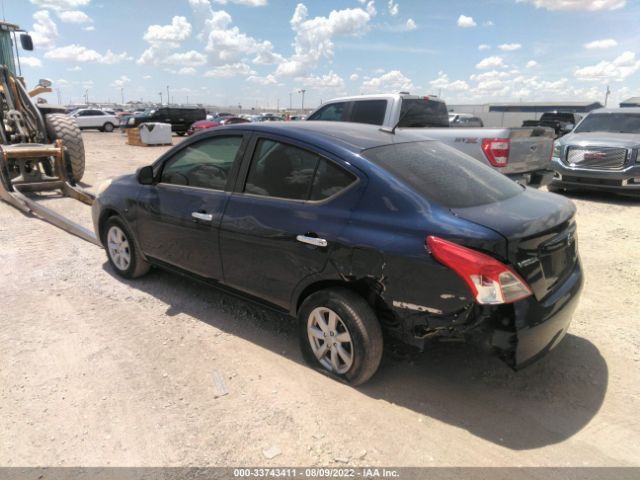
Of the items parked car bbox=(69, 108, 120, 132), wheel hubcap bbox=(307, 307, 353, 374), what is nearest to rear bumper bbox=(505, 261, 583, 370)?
wheel hubcap bbox=(307, 307, 353, 374)

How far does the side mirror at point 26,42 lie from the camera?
10.4 metres

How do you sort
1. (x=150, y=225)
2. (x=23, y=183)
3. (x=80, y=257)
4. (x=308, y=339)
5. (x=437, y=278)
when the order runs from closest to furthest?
(x=437, y=278) < (x=308, y=339) < (x=150, y=225) < (x=80, y=257) < (x=23, y=183)

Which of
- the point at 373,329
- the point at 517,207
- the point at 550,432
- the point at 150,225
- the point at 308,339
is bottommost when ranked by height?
the point at 550,432

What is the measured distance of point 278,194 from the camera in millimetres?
3301

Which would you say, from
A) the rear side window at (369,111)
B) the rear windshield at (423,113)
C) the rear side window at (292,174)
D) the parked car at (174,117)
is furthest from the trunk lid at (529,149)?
the parked car at (174,117)

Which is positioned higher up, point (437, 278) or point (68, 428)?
point (437, 278)

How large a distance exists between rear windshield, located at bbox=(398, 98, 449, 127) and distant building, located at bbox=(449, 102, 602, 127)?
39.1 meters

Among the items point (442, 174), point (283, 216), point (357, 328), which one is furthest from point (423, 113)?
point (357, 328)

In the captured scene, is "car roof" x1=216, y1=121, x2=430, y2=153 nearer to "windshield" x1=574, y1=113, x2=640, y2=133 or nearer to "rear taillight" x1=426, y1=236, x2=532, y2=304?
"rear taillight" x1=426, y1=236, x2=532, y2=304

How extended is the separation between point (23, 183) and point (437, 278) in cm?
842

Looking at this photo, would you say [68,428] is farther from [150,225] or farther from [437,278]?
[437,278]

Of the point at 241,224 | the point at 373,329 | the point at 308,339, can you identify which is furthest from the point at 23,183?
the point at 373,329

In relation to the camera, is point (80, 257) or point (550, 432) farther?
point (80, 257)

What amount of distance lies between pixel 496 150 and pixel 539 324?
4450 mm
